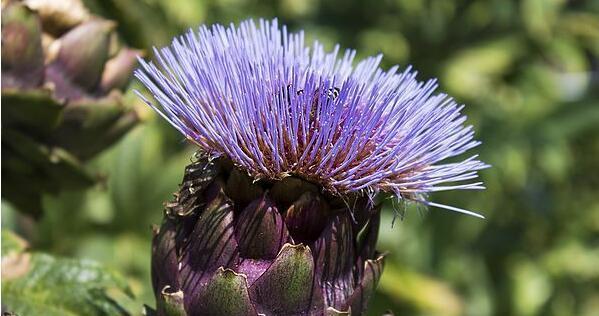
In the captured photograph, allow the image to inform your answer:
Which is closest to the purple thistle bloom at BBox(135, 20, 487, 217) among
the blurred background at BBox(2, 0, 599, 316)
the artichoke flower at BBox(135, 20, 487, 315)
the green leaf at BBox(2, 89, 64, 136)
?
the artichoke flower at BBox(135, 20, 487, 315)

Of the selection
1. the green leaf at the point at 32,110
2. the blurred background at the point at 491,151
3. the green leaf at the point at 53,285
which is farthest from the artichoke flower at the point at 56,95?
the blurred background at the point at 491,151

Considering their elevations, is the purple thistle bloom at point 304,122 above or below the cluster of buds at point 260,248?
above

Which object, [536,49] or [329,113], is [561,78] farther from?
[329,113]

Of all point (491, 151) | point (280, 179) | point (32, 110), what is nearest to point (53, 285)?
point (32, 110)

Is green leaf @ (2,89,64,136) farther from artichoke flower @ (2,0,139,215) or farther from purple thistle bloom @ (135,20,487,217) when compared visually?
purple thistle bloom @ (135,20,487,217)

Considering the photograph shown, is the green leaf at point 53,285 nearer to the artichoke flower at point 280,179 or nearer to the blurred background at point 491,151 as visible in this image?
the artichoke flower at point 280,179

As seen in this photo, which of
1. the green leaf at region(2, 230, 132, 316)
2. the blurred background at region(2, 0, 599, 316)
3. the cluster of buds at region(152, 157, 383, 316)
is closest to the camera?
the cluster of buds at region(152, 157, 383, 316)
